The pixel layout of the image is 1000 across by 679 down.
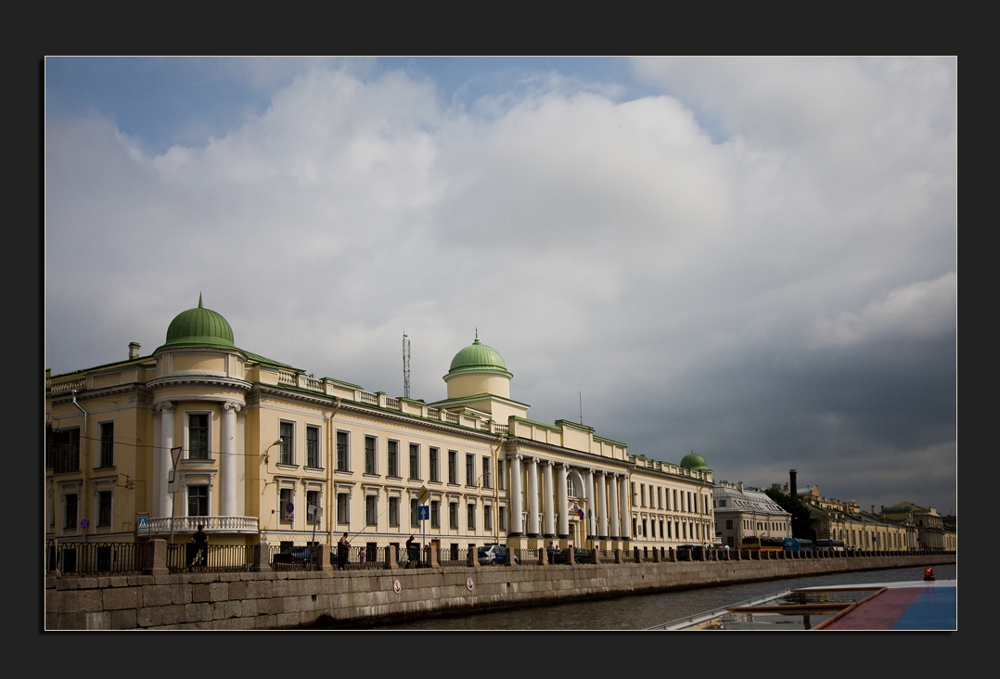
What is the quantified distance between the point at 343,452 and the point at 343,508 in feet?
7.69

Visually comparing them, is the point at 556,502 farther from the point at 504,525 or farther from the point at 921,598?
the point at 921,598

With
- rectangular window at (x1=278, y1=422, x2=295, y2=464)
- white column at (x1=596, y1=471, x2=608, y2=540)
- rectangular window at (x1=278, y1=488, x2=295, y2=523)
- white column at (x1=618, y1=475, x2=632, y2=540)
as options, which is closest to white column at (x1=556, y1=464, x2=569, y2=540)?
white column at (x1=596, y1=471, x2=608, y2=540)

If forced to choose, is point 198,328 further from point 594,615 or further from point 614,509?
point 614,509

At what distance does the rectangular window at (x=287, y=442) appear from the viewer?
122 ft

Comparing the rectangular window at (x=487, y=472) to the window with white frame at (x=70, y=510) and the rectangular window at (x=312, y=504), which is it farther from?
the window with white frame at (x=70, y=510)

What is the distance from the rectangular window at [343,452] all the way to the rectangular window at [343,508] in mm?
1112

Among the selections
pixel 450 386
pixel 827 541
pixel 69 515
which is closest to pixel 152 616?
pixel 69 515

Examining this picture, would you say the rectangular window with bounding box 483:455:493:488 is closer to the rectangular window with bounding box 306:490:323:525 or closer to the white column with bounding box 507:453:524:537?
the white column with bounding box 507:453:524:537

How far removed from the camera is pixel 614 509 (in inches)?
2542

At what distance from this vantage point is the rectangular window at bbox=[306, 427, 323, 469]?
38438 mm

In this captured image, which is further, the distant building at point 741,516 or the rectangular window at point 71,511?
the distant building at point 741,516

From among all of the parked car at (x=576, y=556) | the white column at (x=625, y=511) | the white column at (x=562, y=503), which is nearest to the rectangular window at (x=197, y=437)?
the parked car at (x=576, y=556)
